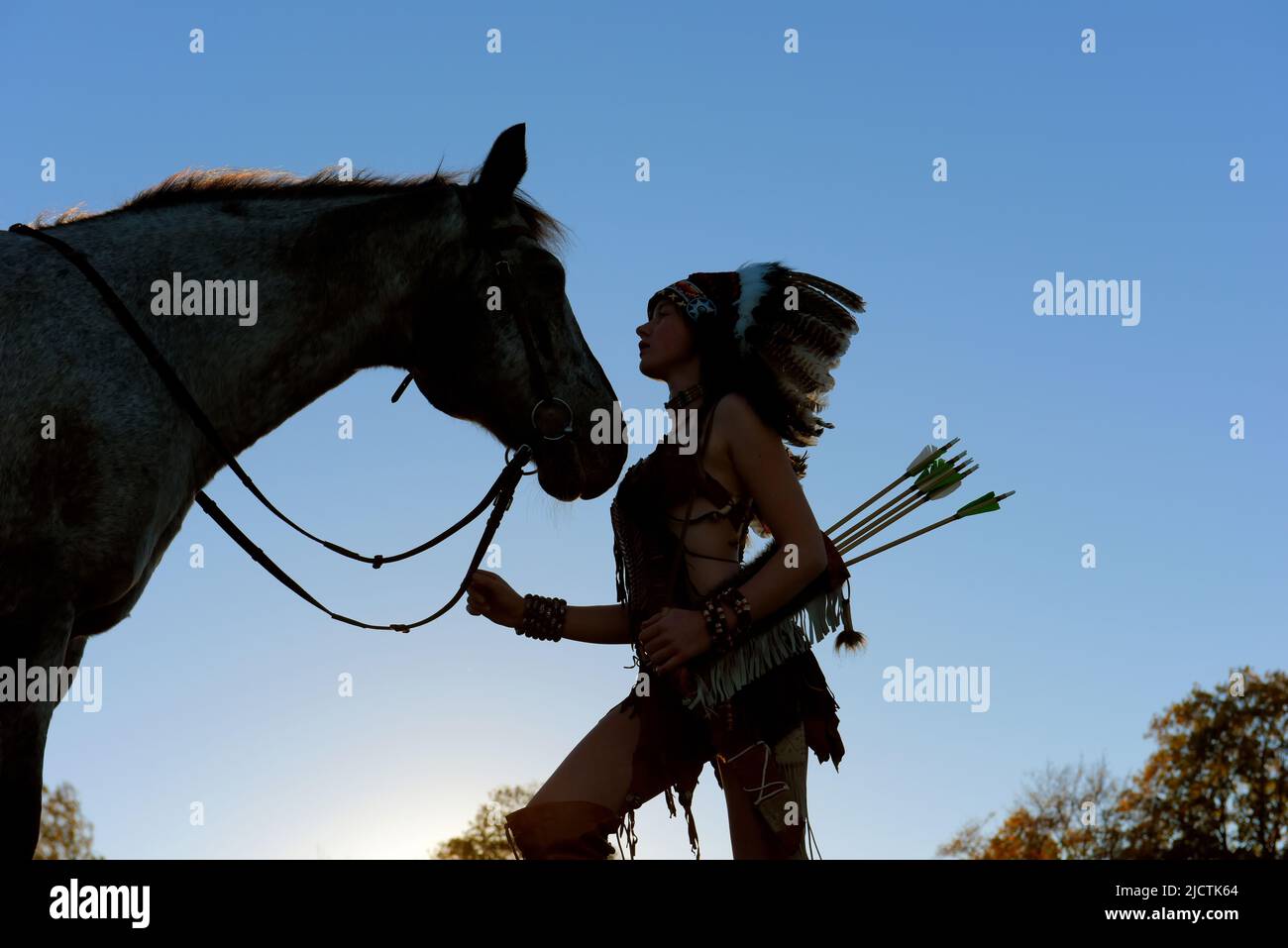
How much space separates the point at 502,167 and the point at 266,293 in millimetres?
1154

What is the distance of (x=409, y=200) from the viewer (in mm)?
5266

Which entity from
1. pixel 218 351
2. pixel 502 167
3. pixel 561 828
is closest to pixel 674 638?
pixel 561 828

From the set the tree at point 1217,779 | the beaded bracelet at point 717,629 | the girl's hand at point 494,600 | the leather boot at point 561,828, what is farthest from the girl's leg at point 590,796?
the tree at point 1217,779

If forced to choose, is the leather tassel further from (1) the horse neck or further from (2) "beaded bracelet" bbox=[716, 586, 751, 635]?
(1) the horse neck

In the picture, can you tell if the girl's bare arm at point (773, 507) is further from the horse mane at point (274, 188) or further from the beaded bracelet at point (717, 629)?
the horse mane at point (274, 188)

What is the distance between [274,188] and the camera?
527cm

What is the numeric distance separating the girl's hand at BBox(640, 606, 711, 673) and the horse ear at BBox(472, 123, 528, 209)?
204 cm

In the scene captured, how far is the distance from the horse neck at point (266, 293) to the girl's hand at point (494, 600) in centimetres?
100

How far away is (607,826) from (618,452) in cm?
160

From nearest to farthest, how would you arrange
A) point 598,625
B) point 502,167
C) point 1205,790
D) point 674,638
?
1. point 674,638
2. point 598,625
3. point 502,167
4. point 1205,790

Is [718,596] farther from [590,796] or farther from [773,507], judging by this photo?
[590,796]

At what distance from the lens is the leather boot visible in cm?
426
